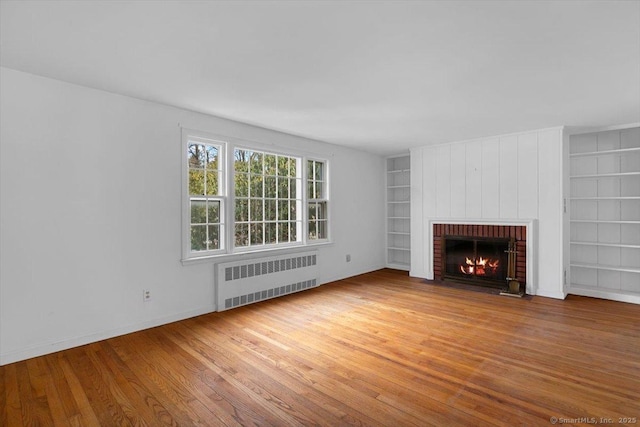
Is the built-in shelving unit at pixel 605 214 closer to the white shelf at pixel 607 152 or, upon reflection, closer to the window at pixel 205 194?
the white shelf at pixel 607 152

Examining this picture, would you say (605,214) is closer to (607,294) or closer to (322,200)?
(607,294)

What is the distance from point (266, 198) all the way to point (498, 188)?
148 inches

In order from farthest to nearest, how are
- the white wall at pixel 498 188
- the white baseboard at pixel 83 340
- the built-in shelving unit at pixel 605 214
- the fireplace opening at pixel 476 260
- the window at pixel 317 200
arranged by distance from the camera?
1. the window at pixel 317 200
2. the fireplace opening at pixel 476 260
3. the white wall at pixel 498 188
4. the built-in shelving unit at pixel 605 214
5. the white baseboard at pixel 83 340

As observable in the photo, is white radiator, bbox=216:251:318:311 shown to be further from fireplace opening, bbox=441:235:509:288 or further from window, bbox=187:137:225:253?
fireplace opening, bbox=441:235:509:288

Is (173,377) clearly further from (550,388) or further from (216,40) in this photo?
(550,388)

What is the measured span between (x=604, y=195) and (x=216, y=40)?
19.1ft

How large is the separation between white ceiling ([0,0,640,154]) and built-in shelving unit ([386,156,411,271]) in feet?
10.3

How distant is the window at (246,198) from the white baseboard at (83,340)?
2.35ft

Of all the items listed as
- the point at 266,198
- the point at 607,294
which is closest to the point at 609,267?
the point at 607,294

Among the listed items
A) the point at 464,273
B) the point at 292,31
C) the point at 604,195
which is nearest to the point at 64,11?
the point at 292,31

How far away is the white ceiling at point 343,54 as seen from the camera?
1.99 m

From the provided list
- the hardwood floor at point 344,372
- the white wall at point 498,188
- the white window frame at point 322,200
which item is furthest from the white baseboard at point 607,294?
the white window frame at point 322,200

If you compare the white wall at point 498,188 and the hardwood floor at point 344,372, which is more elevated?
the white wall at point 498,188

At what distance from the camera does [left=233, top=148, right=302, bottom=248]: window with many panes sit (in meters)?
4.61
